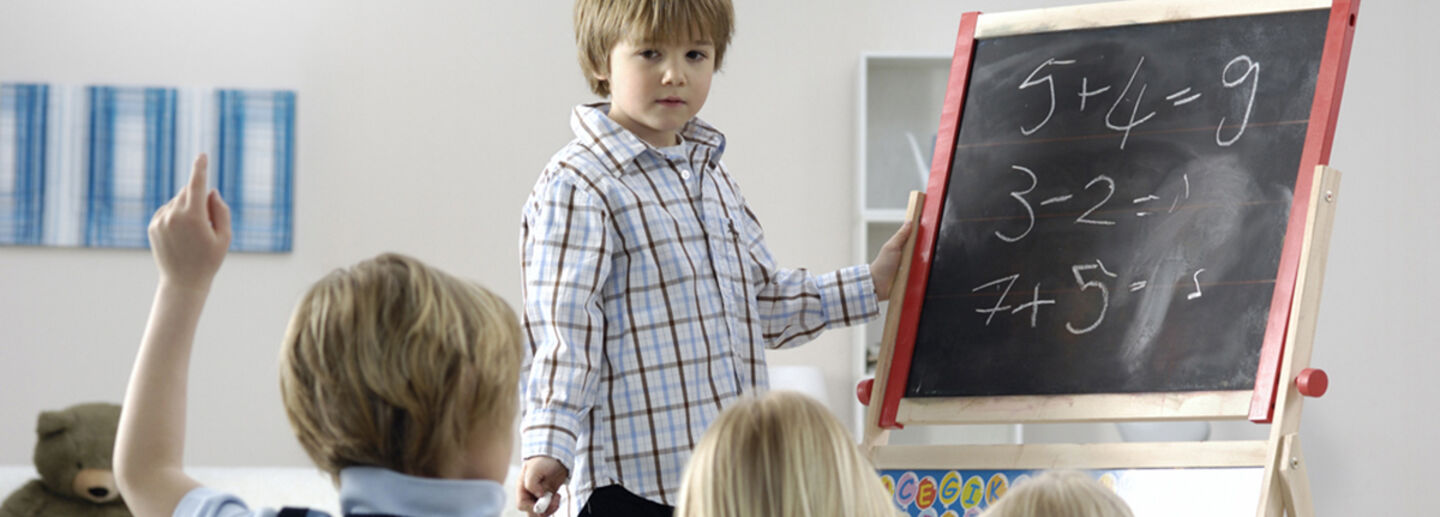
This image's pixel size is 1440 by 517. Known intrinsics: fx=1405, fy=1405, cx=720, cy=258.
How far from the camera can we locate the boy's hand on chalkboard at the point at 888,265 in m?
1.98

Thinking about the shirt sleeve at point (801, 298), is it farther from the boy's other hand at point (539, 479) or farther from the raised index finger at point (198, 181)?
the raised index finger at point (198, 181)

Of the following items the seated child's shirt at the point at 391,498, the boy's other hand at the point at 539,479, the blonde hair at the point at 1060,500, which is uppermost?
the blonde hair at the point at 1060,500

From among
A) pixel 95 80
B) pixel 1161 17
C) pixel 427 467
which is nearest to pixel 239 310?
pixel 95 80

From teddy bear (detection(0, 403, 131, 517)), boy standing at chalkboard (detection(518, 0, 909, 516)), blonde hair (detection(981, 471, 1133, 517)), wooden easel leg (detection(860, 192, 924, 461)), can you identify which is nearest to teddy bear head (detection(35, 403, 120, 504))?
teddy bear (detection(0, 403, 131, 517))

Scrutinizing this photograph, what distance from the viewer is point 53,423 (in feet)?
9.31

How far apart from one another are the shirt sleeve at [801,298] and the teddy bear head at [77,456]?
159cm

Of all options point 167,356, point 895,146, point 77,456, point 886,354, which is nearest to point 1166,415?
point 886,354

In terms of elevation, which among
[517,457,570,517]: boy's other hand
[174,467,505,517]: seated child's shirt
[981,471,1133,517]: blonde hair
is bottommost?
[517,457,570,517]: boy's other hand

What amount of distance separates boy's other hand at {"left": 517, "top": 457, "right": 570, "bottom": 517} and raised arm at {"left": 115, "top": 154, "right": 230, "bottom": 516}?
636mm

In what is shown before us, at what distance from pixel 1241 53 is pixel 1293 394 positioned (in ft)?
1.57

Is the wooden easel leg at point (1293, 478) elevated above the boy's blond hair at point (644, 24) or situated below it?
below

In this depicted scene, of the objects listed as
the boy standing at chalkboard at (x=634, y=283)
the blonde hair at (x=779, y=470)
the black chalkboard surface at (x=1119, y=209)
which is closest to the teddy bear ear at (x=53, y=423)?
the boy standing at chalkboard at (x=634, y=283)

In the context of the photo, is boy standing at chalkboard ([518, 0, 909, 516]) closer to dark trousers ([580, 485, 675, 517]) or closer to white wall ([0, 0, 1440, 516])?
dark trousers ([580, 485, 675, 517])

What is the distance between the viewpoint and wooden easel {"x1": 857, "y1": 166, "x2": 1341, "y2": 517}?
1.67 metres
